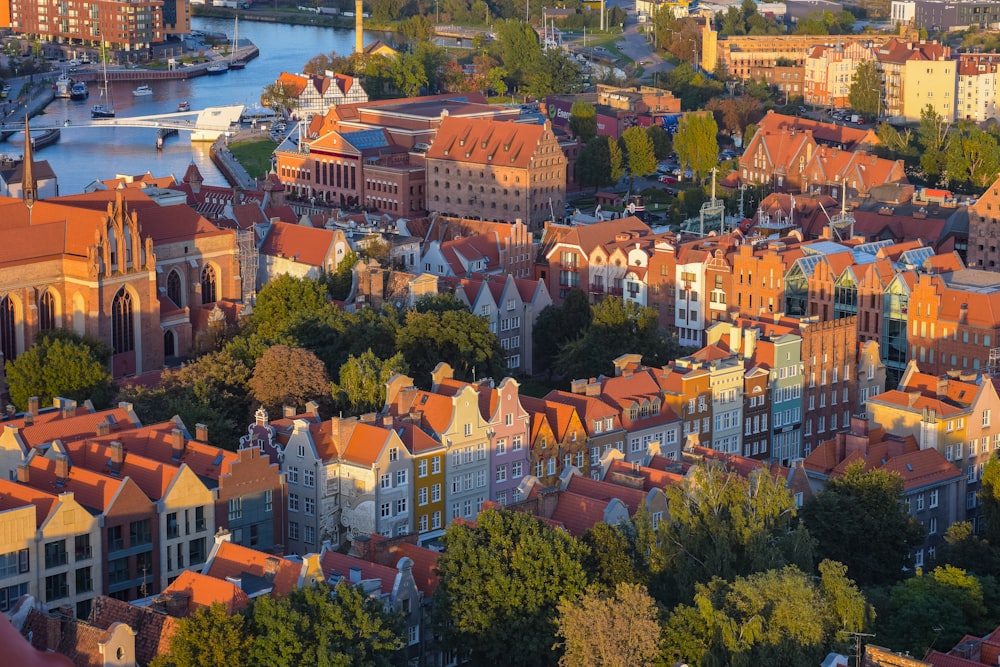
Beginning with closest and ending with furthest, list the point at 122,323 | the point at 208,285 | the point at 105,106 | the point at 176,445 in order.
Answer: the point at 176,445, the point at 122,323, the point at 208,285, the point at 105,106

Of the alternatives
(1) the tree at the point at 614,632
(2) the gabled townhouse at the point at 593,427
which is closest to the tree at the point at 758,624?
(1) the tree at the point at 614,632

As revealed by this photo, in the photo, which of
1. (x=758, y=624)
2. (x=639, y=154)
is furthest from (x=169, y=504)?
(x=639, y=154)

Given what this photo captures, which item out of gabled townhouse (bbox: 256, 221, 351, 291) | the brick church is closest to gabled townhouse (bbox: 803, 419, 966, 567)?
the brick church

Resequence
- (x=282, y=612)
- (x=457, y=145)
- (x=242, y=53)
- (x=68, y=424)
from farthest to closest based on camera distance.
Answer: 1. (x=242, y=53)
2. (x=457, y=145)
3. (x=68, y=424)
4. (x=282, y=612)

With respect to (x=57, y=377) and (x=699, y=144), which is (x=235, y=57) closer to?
(x=699, y=144)

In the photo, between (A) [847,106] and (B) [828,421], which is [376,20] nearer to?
(A) [847,106]

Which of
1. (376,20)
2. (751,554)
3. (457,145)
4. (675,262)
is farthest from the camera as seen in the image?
(376,20)

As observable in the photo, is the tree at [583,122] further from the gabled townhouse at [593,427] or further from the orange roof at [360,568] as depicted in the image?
the orange roof at [360,568]

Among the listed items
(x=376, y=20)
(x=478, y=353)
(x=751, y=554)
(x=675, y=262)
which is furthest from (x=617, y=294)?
(x=376, y=20)
